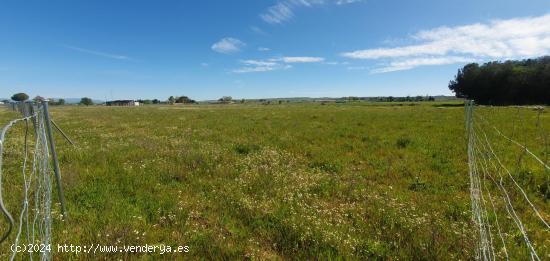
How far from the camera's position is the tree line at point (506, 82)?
70250mm

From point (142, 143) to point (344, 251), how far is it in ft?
40.7

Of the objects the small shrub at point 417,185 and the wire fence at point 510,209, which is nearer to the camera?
the wire fence at point 510,209

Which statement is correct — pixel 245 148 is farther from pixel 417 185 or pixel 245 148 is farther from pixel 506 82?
pixel 506 82

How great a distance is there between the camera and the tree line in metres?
70.2

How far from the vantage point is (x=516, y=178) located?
839 centimetres

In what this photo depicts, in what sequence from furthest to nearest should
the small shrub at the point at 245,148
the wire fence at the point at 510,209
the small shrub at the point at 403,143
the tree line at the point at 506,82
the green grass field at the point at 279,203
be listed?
the tree line at the point at 506,82 → the small shrub at the point at 403,143 → the small shrub at the point at 245,148 → the green grass field at the point at 279,203 → the wire fence at the point at 510,209

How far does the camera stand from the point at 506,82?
7825 centimetres

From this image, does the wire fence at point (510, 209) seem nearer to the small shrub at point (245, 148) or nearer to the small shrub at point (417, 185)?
the small shrub at point (417, 185)

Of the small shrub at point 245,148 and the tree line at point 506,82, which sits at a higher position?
the tree line at point 506,82

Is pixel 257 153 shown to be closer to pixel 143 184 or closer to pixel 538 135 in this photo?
pixel 143 184

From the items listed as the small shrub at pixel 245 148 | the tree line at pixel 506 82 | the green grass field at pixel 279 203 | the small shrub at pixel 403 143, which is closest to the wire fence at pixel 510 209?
the green grass field at pixel 279 203

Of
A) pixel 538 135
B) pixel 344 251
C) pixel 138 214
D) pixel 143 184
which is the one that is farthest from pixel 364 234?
pixel 538 135

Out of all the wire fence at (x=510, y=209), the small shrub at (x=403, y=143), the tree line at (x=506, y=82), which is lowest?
the wire fence at (x=510, y=209)

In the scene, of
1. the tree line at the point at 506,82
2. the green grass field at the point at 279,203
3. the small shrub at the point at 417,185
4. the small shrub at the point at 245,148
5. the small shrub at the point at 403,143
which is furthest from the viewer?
the tree line at the point at 506,82
